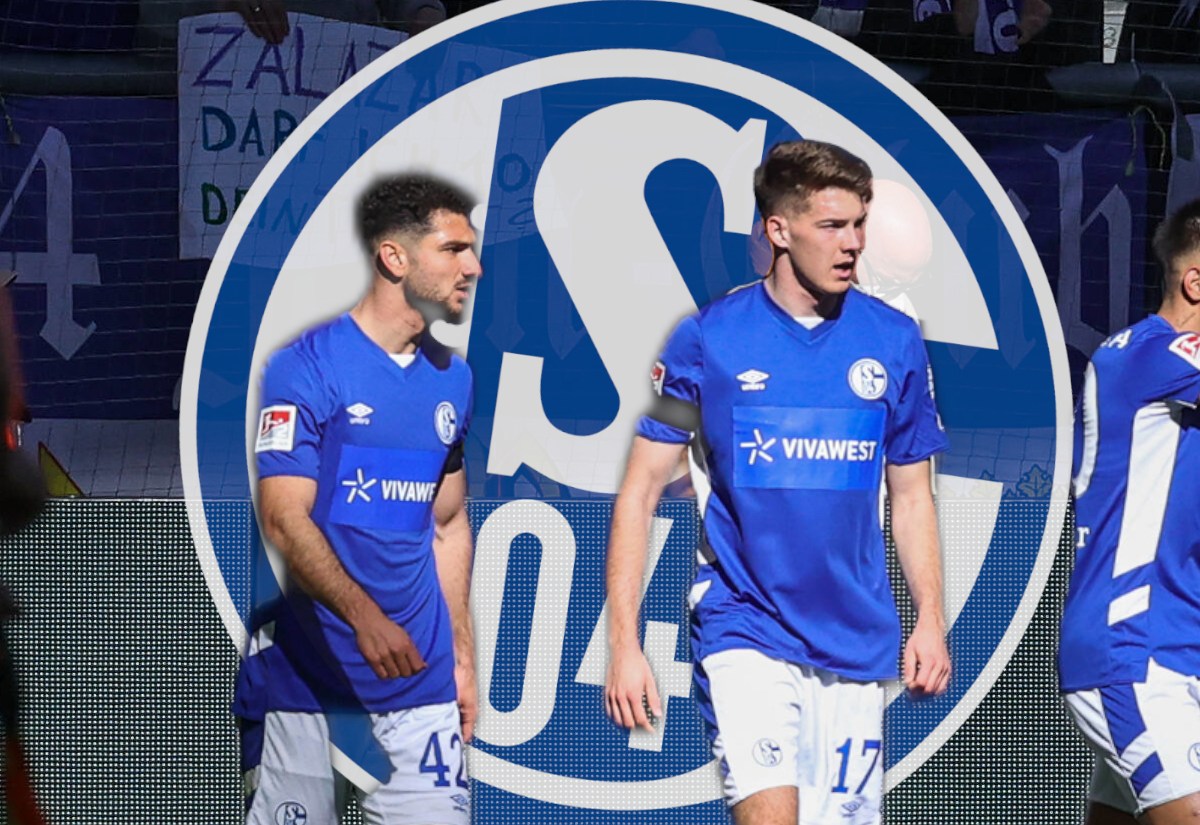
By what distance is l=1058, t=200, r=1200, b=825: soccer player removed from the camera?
454 cm

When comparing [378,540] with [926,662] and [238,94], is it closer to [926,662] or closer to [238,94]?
[926,662]

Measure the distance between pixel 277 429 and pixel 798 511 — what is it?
1.31 m

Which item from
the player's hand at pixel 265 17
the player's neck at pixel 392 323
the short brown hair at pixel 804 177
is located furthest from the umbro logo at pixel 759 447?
the player's hand at pixel 265 17

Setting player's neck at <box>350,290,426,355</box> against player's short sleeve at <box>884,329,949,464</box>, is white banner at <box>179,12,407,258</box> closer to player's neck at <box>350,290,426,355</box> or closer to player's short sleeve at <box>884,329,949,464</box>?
player's neck at <box>350,290,426,355</box>

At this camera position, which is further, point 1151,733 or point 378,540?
point 378,540

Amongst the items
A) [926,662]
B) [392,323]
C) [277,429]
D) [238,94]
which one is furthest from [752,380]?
[238,94]

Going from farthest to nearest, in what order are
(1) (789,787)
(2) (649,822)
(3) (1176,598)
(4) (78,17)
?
(4) (78,17), (2) (649,822), (3) (1176,598), (1) (789,787)

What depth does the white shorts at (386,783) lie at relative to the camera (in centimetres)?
483

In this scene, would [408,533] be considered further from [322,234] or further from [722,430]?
[322,234]

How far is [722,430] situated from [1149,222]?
2.08 metres

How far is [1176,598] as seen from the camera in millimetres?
4613

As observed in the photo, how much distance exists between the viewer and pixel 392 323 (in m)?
4.96

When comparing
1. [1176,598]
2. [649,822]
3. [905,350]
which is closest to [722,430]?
[905,350]

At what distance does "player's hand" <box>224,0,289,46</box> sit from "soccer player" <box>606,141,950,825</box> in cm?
182
